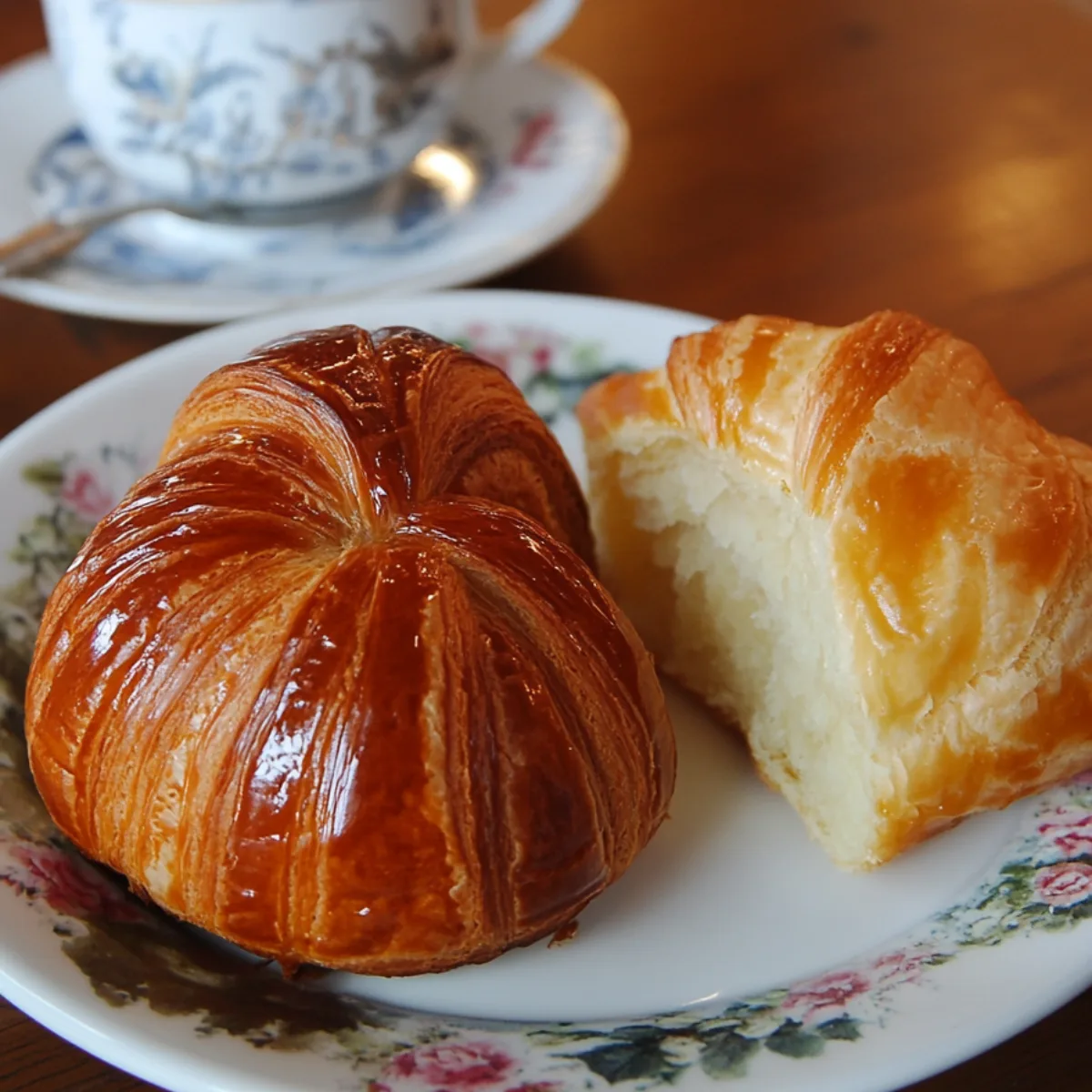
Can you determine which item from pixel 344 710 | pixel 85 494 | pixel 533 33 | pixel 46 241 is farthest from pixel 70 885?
pixel 533 33

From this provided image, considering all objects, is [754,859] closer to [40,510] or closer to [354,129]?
[40,510]

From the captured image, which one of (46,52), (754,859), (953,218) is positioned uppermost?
(46,52)

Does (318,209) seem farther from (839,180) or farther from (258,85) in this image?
(839,180)

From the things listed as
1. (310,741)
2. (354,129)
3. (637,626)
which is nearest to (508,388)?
(637,626)

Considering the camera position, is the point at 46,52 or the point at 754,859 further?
the point at 46,52

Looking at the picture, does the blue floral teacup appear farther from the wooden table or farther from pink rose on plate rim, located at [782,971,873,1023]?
pink rose on plate rim, located at [782,971,873,1023]

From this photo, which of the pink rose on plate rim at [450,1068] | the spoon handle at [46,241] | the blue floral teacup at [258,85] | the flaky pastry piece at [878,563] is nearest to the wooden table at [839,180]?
the spoon handle at [46,241]
